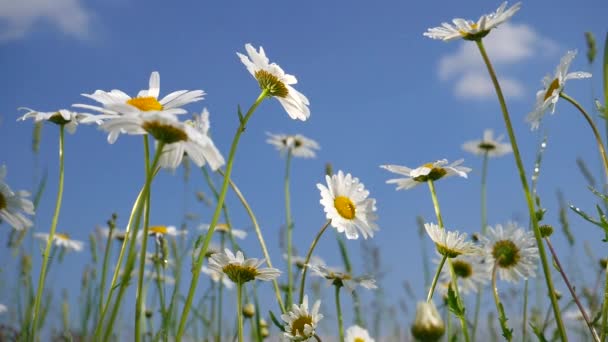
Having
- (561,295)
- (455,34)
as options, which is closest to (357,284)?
(455,34)

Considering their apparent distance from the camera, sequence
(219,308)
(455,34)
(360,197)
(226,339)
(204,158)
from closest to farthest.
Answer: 1. (204,158)
2. (455,34)
3. (360,197)
4. (219,308)
5. (226,339)

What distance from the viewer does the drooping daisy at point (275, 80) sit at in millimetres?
1574

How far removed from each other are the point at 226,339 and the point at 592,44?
2022mm

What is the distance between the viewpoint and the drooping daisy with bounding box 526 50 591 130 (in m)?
1.52

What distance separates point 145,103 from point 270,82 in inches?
13.1

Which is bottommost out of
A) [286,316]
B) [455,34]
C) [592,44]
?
[286,316]

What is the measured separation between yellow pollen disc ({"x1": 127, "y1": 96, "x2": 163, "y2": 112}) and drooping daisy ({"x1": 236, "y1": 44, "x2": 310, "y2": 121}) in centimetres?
25

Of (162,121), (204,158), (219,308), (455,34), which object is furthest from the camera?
(219,308)

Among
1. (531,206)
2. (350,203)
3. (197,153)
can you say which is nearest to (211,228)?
(197,153)

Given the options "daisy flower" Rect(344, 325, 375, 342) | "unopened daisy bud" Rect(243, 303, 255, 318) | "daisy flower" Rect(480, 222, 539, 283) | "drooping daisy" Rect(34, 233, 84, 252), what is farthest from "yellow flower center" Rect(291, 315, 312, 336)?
"drooping daisy" Rect(34, 233, 84, 252)

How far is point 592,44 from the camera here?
6.63 ft

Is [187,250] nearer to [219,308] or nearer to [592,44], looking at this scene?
[219,308]

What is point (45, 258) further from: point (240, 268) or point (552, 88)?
point (552, 88)

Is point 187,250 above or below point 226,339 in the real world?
above
